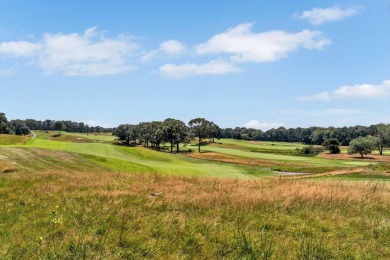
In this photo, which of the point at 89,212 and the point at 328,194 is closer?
the point at 89,212

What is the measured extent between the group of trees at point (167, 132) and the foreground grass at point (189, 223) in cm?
13463

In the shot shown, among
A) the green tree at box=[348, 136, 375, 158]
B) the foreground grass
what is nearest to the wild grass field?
the foreground grass

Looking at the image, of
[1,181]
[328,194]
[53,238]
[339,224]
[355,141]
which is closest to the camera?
[53,238]

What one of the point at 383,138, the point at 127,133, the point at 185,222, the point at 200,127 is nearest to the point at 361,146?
the point at 383,138

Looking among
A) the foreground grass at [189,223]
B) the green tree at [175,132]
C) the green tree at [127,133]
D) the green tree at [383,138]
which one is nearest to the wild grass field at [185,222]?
the foreground grass at [189,223]

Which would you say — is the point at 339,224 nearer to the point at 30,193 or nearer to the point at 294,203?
the point at 294,203

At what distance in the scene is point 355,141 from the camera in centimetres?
13800

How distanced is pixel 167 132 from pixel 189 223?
141986 mm

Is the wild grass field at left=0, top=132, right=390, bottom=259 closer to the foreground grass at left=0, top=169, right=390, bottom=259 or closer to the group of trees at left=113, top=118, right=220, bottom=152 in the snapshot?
the foreground grass at left=0, top=169, right=390, bottom=259

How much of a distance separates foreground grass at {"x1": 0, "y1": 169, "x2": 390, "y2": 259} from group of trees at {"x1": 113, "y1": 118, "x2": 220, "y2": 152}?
13463 centimetres

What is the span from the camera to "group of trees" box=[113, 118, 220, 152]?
151750 mm

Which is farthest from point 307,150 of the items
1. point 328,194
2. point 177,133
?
point 328,194

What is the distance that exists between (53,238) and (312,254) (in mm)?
6103

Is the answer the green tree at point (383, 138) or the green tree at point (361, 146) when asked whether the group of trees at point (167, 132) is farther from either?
the green tree at point (383, 138)
